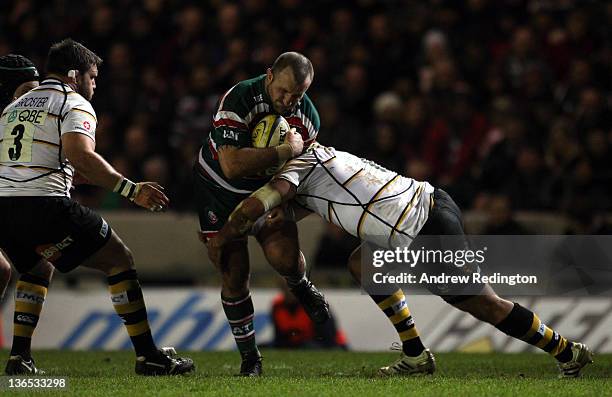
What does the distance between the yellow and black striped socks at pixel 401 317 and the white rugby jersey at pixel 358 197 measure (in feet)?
1.51

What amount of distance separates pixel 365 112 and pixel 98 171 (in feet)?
22.9

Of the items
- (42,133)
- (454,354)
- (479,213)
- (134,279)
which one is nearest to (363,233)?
(134,279)

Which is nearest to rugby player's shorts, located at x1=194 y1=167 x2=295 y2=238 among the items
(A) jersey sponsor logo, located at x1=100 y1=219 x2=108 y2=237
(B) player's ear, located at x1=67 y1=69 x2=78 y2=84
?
(A) jersey sponsor logo, located at x1=100 y1=219 x2=108 y2=237

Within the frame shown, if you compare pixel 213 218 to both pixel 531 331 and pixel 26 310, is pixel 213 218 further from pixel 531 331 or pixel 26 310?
pixel 531 331

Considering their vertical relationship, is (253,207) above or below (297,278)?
above

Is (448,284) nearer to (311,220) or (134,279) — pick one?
(134,279)

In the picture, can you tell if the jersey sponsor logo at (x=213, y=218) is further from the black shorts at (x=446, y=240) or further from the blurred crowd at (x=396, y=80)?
the blurred crowd at (x=396, y=80)

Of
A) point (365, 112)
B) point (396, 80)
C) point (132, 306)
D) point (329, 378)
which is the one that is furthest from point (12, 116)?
point (396, 80)

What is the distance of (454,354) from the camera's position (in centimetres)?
988

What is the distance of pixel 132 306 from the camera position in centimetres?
732

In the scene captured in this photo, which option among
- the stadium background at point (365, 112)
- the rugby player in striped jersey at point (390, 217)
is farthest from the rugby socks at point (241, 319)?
the stadium background at point (365, 112)

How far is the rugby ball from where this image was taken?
7.09 metres

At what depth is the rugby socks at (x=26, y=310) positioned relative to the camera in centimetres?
757

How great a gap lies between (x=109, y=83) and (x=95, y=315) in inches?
154
